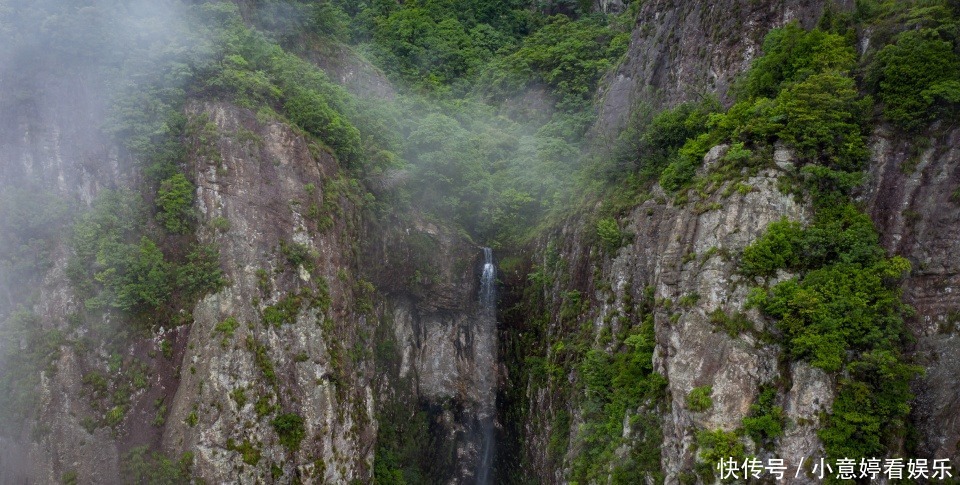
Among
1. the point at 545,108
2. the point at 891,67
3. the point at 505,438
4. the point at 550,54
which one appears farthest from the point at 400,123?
the point at 891,67

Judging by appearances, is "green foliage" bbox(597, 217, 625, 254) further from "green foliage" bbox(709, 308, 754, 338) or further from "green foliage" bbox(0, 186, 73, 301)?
"green foliage" bbox(0, 186, 73, 301)

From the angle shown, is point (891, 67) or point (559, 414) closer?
point (891, 67)

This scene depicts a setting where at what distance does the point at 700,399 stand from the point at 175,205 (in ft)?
65.7

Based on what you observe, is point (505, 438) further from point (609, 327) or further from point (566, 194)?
point (566, 194)

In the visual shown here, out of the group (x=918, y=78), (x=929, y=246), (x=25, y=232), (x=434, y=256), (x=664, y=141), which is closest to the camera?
(x=929, y=246)

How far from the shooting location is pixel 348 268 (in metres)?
26.1

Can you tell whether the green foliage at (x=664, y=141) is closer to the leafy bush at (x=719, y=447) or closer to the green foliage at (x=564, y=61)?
the leafy bush at (x=719, y=447)

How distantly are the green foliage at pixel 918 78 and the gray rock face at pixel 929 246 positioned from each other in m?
0.68

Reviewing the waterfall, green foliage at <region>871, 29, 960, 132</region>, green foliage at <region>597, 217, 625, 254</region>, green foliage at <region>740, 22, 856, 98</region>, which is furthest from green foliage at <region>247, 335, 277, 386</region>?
green foliage at <region>871, 29, 960, 132</region>

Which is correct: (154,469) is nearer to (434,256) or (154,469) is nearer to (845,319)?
(434,256)

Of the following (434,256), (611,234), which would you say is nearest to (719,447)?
(611,234)

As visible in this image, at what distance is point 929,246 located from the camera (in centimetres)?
1595

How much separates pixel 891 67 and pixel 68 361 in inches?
1111

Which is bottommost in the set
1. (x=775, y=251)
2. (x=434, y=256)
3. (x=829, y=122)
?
(x=775, y=251)
